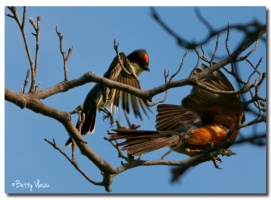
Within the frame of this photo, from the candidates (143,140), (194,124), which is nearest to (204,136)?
(194,124)

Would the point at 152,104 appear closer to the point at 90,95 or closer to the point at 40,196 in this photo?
the point at 40,196

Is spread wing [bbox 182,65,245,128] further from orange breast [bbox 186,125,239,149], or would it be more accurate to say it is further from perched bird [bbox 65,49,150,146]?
perched bird [bbox 65,49,150,146]

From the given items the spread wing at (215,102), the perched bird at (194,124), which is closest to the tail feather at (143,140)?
the perched bird at (194,124)

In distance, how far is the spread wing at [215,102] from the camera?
15.9ft

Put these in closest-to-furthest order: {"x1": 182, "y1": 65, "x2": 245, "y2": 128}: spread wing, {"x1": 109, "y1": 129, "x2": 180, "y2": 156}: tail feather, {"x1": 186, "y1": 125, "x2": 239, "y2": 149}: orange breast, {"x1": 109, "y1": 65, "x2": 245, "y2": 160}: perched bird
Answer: {"x1": 109, "y1": 129, "x2": 180, "y2": 156}: tail feather → {"x1": 109, "y1": 65, "x2": 245, "y2": 160}: perched bird → {"x1": 182, "y1": 65, "x2": 245, "y2": 128}: spread wing → {"x1": 186, "y1": 125, "x2": 239, "y2": 149}: orange breast

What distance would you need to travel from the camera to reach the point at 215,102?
5.37 metres

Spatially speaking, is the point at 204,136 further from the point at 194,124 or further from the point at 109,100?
the point at 109,100

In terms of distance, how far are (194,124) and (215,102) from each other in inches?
12.6

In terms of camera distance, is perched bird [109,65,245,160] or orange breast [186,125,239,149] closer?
perched bird [109,65,245,160]

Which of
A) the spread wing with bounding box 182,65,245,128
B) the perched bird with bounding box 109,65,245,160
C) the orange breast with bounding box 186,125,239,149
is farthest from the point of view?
the orange breast with bounding box 186,125,239,149

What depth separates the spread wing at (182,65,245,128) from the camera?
4.85m

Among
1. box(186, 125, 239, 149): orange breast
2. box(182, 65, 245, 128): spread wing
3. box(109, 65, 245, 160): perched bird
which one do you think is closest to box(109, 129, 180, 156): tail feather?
box(109, 65, 245, 160): perched bird

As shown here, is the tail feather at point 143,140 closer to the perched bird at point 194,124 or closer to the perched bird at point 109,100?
the perched bird at point 194,124

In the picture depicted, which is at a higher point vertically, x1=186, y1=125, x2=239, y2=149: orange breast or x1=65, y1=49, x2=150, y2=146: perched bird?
x1=65, y1=49, x2=150, y2=146: perched bird
